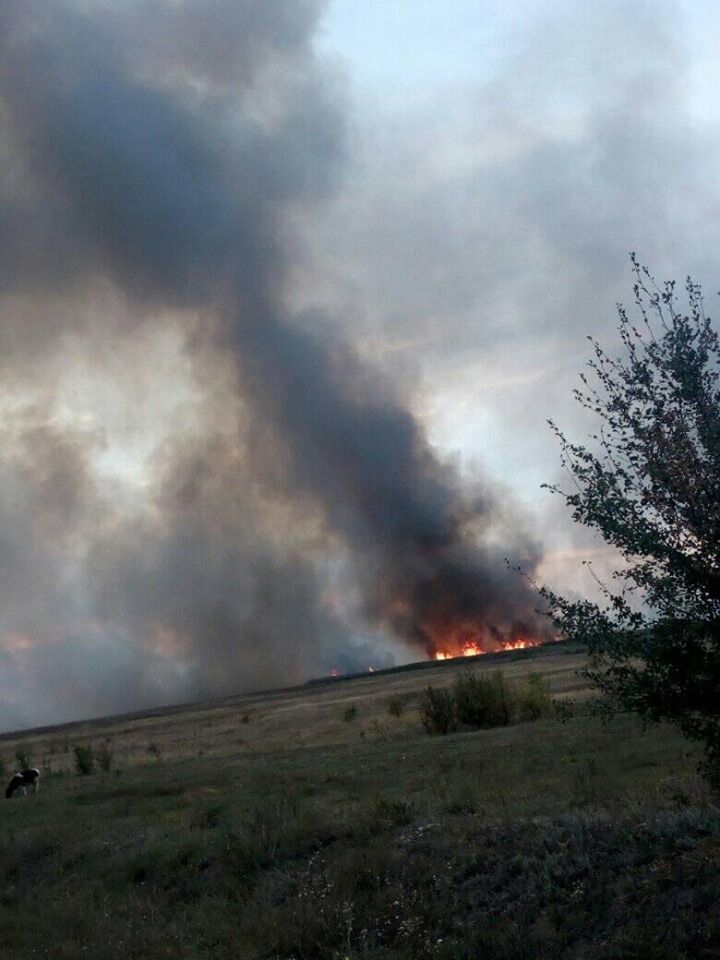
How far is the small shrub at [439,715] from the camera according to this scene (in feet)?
101

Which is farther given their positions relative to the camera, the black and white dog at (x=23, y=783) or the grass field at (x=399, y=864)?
the black and white dog at (x=23, y=783)

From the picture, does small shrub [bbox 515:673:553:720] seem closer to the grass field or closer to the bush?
the bush

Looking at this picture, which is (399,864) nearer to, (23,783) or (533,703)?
(23,783)

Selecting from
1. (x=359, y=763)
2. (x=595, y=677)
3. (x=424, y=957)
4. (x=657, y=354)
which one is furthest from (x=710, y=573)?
(x=359, y=763)

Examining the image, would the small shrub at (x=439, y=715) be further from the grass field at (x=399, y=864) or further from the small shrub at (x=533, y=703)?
the grass field at (x=399, y=864)

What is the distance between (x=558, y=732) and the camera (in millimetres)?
24656

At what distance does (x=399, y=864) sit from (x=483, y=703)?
67.1 ft

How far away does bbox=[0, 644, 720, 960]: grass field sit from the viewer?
9.01 m

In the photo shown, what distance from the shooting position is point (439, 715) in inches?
1214

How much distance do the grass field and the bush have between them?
28.9ft

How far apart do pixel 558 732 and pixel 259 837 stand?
12920 millimetres

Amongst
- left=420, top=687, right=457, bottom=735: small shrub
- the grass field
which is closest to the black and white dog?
the grass field

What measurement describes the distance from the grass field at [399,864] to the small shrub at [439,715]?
8.82 meters

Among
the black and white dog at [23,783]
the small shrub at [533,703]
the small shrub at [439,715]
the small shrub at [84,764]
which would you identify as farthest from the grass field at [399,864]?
the small shrub at [84,764]
